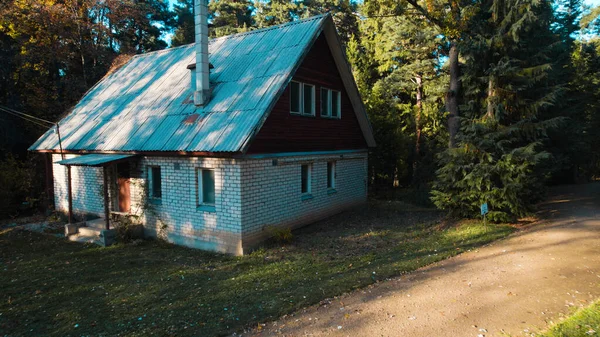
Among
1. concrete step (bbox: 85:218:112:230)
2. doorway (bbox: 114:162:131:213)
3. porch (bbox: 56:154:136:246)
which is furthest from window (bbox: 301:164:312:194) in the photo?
concrete step (bbox: 85:218:112:230)

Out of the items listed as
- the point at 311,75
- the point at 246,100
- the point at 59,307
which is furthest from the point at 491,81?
the point at 59,307

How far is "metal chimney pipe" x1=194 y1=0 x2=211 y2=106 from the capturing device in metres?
11.8

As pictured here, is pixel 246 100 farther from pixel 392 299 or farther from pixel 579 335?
pixel 579 335

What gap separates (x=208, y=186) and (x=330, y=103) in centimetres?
596

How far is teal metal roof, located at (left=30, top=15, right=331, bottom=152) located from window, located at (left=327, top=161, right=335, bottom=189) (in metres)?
4.86

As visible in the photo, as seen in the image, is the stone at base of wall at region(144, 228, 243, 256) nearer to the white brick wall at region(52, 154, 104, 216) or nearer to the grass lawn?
the grass lawn

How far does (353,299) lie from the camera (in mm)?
6566

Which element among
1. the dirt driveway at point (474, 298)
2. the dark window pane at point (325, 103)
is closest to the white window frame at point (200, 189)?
the dark window pane at point (325, 103)

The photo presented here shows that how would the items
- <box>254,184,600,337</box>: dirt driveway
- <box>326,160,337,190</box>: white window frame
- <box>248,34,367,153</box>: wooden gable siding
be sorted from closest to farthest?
<box>254,184,600,337</box>: dirt driveway
<box>248,34,367,153</box>: wooden gable siding
<box>326,160,337,190</box>: white window frame

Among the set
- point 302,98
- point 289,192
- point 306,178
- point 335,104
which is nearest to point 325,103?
point 335,104

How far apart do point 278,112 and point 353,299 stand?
21.6ft

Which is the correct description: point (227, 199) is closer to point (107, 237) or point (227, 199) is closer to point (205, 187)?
point (205, 187)

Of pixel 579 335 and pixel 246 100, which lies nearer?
pixel 579 335

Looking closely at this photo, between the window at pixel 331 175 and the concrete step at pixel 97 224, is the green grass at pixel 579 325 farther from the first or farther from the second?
the concrete step at pixel 97 224
